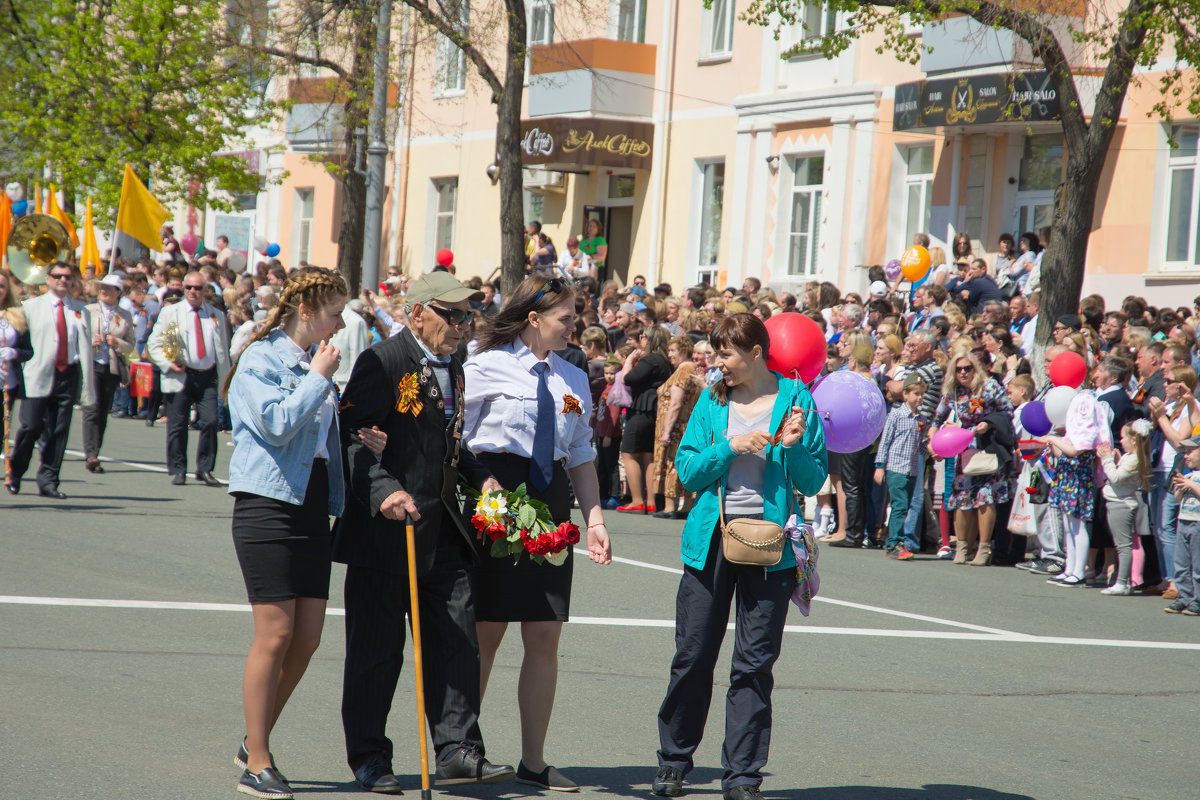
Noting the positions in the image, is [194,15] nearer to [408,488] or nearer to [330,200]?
[330,200]

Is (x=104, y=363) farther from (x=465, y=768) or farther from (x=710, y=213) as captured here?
(x=710, y=213)

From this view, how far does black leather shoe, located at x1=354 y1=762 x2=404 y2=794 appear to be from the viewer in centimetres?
550

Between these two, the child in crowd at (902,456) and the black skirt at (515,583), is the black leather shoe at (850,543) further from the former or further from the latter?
the black skirt at (515,583)

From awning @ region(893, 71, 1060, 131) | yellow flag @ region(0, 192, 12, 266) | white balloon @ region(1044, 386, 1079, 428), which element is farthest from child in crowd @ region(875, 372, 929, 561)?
yellow flag @ region(0, 192, 12, 266)

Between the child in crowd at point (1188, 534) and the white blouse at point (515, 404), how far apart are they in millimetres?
7138

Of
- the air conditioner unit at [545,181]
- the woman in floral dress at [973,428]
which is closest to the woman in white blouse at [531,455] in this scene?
the woman in floral dress at [973,428]

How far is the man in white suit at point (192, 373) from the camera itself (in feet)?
50.1

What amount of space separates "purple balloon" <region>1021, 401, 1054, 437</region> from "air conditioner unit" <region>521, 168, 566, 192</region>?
20.6 metres

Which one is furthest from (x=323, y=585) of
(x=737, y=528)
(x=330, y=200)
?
(x=330, y=200)

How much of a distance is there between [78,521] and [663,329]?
6834mm

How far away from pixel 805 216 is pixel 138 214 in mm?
11730

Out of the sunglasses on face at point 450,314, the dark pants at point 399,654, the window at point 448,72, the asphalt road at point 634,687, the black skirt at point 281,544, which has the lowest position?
the asphalt road at point 634,687

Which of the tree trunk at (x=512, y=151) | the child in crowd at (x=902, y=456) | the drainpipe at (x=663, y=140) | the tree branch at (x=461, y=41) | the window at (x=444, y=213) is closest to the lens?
the child in crowd at (x=902, y=456)

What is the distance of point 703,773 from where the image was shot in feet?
20.4
